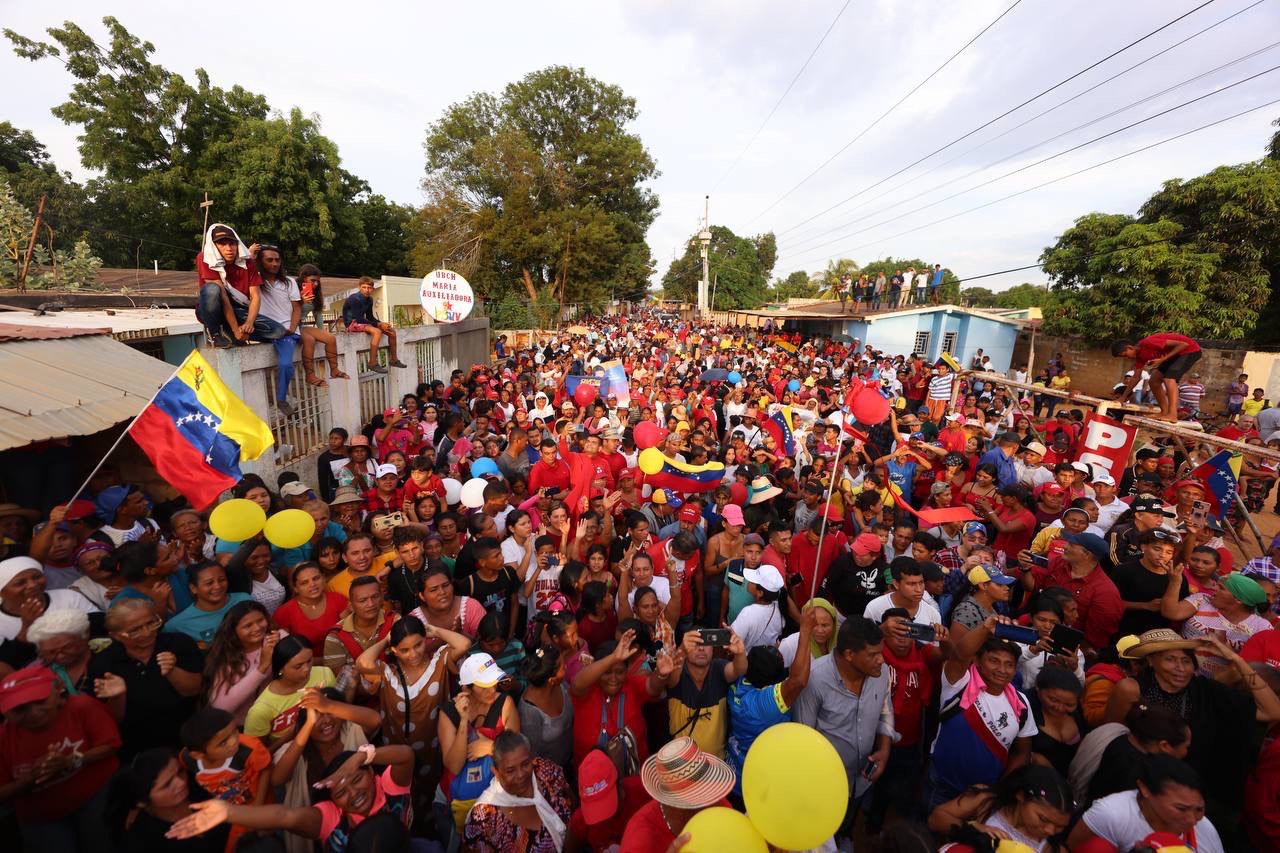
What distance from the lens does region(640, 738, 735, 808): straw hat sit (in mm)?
2131

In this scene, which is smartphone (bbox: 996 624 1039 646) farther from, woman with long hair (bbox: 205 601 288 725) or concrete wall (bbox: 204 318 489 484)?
concrete wall (bbox: 204 318 489 484)

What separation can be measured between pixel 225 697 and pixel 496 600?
160 centimetres

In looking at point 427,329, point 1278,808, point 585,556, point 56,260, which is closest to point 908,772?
point 1278,808

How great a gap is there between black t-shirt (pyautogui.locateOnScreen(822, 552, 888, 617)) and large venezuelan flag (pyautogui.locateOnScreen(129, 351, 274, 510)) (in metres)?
4.54

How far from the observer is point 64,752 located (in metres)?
2.43

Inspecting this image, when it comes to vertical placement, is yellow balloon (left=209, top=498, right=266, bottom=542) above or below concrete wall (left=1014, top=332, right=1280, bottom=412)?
below

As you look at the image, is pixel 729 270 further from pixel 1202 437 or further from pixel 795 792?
pixel 795 792

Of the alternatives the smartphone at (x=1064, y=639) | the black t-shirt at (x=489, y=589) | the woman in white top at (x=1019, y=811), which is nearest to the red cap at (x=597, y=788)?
the woman in white top at (x=1019, y=811)

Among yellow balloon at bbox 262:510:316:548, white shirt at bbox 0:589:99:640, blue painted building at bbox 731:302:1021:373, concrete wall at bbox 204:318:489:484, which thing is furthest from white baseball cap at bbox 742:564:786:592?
blue painted building at bbox 731:302:1021:373

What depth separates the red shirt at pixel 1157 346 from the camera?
7020mm

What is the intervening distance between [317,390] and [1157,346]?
11.0 meters

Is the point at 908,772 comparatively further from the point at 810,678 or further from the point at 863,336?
the point at 863,336

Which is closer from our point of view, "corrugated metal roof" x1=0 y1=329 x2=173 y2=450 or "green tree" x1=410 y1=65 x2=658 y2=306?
"corrugated metal roof" x1=0 y1=329 x2=173 y2=450

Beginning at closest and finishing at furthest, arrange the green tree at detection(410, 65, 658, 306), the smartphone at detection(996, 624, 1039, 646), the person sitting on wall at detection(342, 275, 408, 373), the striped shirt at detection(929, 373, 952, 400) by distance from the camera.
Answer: the smartphone at detection(996, 624, 1039, 646) → the person sitting on wall at detection(342, 275, 408, 373) → the striped shirt at detection(929, 373, 952, 400) → the green tree at detection(410, 65, 658, 306)
